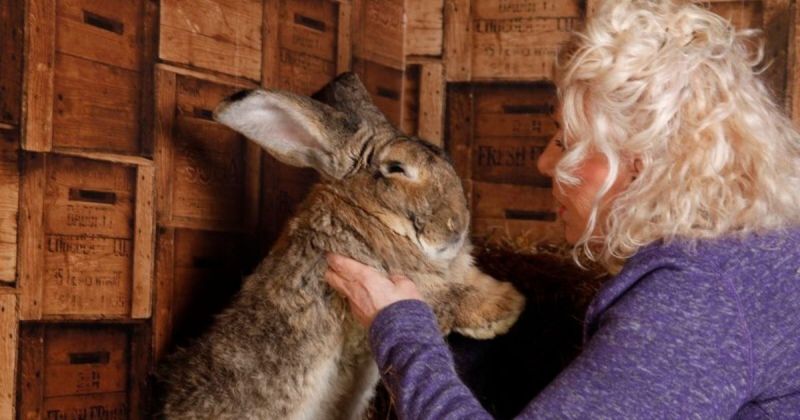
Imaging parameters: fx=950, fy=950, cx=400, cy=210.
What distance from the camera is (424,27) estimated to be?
177 inches

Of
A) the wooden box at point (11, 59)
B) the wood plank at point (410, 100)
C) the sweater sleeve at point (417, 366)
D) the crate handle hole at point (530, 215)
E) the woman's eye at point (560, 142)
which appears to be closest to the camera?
the sweater sleeve at point (417, 366)

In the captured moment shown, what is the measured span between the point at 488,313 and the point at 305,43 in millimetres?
1505

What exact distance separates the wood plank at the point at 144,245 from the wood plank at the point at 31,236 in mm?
370

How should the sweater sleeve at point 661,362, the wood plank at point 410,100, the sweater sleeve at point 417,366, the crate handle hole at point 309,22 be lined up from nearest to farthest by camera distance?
the sweater sleeve at point 661,362, the sweater sleeve at point 417,366, the crate handle hole at point 309,22, the wood plank at point 410,100

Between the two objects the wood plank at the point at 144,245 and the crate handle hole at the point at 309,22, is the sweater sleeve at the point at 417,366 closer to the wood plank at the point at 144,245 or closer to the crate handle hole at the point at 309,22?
the wood plank at the point at 144,245

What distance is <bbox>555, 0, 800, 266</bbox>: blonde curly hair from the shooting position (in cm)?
213

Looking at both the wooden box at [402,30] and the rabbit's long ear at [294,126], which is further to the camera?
the wooden box at [402,30]

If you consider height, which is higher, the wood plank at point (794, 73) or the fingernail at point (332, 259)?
the wood plank at point (794, 73)

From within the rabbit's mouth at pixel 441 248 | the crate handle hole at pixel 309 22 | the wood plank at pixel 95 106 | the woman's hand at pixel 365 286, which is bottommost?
the woman's hand at pixel 365 286

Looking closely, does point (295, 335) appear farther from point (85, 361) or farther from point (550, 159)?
point (550, 159)

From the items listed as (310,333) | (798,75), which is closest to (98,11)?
(310,333)

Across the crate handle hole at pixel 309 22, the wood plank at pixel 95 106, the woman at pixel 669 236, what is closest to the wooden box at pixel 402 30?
the crate handle hole at pixel 309 22

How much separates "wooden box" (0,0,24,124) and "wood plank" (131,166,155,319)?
52cm

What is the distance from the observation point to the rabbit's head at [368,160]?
282 centimetres
